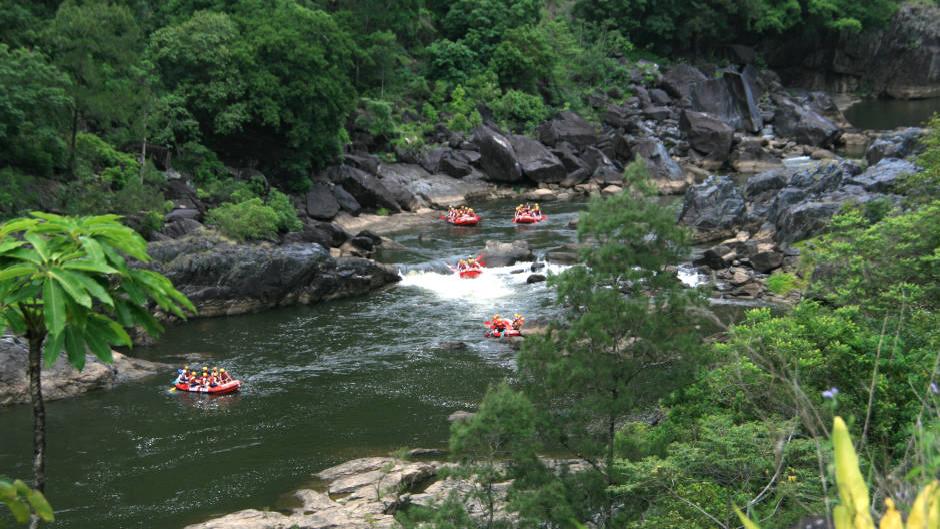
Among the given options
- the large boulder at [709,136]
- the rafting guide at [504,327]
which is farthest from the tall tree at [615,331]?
the large boulder at [709,136]

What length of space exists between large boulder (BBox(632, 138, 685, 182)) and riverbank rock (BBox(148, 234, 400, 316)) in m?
27.5

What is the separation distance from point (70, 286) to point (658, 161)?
190ft

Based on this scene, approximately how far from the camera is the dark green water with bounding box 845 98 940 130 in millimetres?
78938

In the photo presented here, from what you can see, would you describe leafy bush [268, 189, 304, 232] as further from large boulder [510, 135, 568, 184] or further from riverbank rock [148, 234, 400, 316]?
large boulder [510, 135, 568, 184]

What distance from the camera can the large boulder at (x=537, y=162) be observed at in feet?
205

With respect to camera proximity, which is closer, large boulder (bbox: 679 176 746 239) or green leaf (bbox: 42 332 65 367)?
green leaf (bbox: 42 332 65 367)

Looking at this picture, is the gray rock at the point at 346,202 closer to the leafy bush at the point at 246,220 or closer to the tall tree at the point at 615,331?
the leafy bush at the point at 246,220

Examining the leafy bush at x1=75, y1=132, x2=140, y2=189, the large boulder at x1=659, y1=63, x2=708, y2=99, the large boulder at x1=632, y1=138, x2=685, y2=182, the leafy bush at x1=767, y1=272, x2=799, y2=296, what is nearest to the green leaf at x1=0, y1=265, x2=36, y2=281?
the leafy bush at x1=767, y1=272, x2=799, y2=296

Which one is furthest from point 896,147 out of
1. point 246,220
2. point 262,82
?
point 262,82

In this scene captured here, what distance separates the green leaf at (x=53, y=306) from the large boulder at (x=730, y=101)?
73624 mm

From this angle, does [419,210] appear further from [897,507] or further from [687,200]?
[897,507]

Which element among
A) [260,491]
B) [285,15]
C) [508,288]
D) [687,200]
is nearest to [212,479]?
[260,491]

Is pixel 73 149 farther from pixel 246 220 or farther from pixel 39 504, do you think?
pixel 39 504

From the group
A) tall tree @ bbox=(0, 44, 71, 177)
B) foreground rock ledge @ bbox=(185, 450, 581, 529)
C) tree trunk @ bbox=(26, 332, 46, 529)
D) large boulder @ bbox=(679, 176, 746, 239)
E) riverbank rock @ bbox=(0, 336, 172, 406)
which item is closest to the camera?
tree trunk @ bbox=(26, 332, 46, 529)
